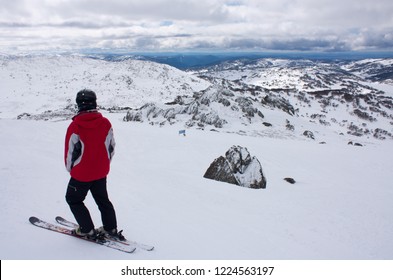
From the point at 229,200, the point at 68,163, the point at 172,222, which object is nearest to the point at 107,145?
the point at 68,163

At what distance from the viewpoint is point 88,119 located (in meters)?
5.00

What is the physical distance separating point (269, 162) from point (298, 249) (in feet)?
35.2

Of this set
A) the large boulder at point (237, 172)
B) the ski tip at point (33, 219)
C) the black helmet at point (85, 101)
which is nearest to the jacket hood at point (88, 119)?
the black helmet at point (85, 101)

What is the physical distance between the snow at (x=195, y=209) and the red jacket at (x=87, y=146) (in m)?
1.42

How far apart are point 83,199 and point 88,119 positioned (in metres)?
1.58

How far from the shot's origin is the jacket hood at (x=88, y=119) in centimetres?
493

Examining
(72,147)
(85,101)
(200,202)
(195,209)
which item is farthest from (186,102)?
(72,147)

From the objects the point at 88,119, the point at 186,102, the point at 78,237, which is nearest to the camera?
the point at 88,119

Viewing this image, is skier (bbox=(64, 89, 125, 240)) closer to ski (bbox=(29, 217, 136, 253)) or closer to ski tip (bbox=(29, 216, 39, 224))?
ski (bbox=(29, 217, 136, 253))

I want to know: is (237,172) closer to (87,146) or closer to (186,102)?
(87,146)

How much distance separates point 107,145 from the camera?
5.40 meters

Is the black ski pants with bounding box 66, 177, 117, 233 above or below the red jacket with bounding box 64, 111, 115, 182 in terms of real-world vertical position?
below

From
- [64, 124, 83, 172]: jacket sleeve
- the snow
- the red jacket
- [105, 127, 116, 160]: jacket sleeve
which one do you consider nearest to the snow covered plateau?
the snow

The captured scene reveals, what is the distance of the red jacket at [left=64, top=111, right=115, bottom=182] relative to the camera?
4.96 meters
